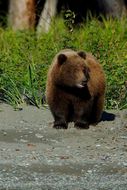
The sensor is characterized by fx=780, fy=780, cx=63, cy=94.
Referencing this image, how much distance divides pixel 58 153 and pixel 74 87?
1.42 m

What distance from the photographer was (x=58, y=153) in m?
8.95

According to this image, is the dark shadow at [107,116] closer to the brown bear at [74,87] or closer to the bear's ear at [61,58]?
the brown bear at [74,87]

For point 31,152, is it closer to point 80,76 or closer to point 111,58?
point 80,76

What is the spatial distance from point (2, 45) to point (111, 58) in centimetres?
299

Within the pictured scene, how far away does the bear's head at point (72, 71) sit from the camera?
10062mm

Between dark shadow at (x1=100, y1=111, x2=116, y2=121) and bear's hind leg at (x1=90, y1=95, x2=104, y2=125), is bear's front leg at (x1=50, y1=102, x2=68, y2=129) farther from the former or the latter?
dark shadow at (x1=100, y1=111, x2=116, y2=121)

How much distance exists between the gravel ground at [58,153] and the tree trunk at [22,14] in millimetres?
7594

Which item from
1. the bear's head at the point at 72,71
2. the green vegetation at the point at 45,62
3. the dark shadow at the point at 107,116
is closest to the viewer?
the bear's head at the point at 72,71

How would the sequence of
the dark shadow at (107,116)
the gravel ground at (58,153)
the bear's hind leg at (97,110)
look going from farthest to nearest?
1. the dark shadow at (107,116)
2. the bear's hind leg at (97,110)
3. the gravel ground at (58,153)

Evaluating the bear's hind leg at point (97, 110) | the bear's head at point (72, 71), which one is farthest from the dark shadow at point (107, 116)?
the bear's head at point (72, 71)

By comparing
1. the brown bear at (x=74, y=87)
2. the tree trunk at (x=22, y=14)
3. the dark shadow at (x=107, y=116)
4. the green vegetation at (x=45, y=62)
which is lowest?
the tree trunk at (x=22, y=14)

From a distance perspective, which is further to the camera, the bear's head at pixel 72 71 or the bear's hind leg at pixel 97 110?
the bear's hind leg at pixel 97 110

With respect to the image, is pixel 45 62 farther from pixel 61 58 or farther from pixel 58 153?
pixel 58 153

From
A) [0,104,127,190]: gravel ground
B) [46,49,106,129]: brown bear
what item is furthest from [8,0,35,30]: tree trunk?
[46,49,106,129]: brown bear
